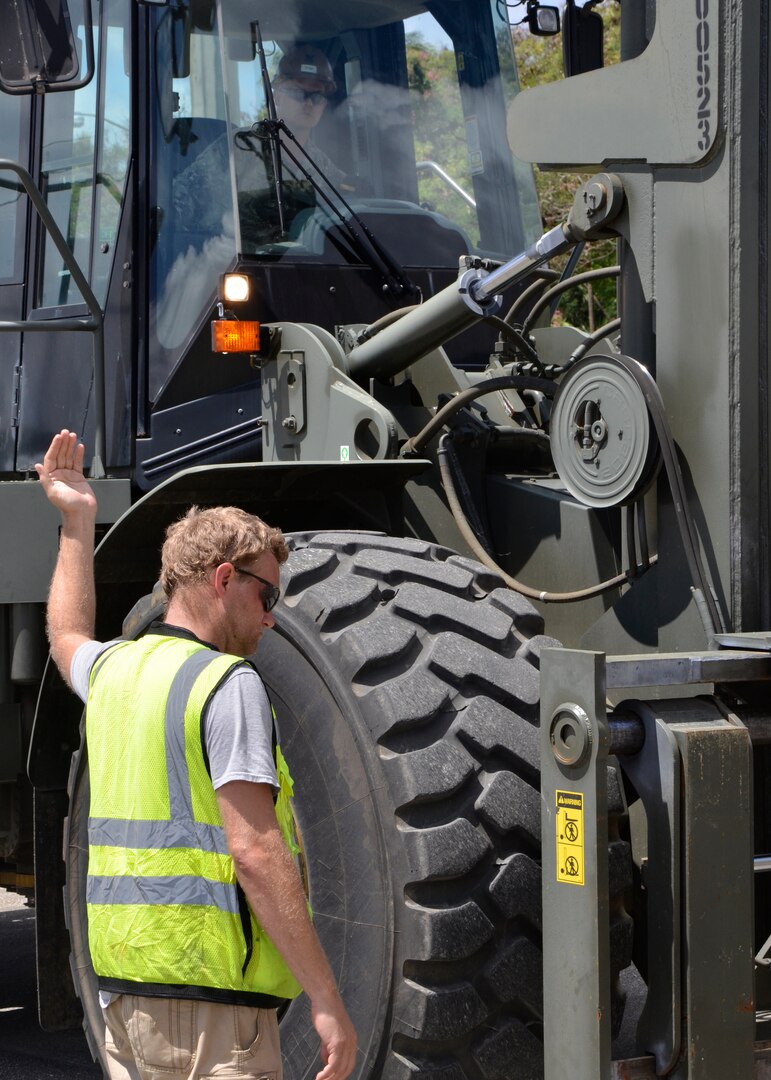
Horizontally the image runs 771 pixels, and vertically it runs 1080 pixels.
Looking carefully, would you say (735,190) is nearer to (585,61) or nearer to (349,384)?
(585,61)

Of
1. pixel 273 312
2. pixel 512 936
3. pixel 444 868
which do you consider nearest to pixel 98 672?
pixel 444 868

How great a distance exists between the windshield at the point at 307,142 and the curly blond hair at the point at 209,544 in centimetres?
196

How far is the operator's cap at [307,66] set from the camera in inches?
194

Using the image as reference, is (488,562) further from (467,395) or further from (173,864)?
(173,864)

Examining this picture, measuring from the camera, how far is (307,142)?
4.91m

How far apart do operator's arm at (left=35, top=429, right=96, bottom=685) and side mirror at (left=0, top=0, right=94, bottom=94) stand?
1.33 metres

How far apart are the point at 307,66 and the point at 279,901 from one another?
10.3ft

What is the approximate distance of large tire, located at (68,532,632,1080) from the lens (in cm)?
318

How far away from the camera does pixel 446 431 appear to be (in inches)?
178

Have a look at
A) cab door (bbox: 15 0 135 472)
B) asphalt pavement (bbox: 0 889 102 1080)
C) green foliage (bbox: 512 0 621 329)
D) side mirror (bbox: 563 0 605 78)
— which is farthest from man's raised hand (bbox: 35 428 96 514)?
green foliage (bbox: 512 0 621 329)

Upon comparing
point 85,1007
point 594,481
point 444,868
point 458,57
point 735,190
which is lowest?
point 85,1007

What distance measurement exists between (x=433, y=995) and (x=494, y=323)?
2.19m

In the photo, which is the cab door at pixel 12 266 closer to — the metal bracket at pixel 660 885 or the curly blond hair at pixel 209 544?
the curly blond hair at pixel 209 544

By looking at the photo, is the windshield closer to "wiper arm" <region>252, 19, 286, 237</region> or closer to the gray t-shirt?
"wiper arm" <region>252, 19, 286, 237</region>
